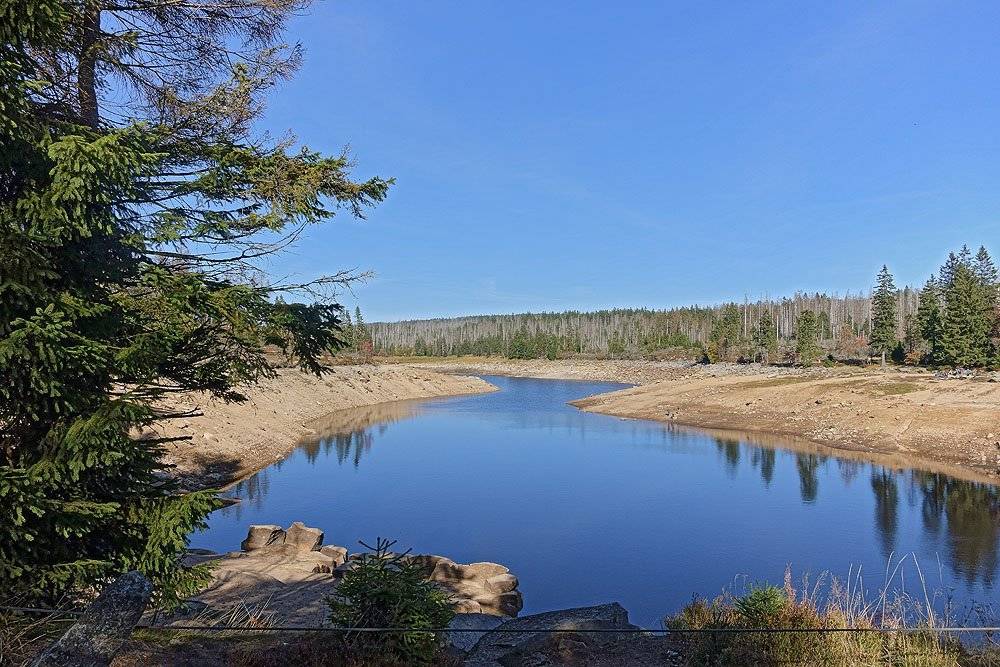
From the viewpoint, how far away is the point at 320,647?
6363 mm

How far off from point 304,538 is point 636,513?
1214 cm

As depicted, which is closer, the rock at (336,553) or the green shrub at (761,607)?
the green shrub at (761,607)

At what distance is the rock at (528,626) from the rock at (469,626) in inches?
10.7

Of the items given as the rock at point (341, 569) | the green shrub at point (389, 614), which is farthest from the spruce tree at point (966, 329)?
the green shrub at point (389, 614)

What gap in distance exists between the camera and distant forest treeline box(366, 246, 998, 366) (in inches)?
2240

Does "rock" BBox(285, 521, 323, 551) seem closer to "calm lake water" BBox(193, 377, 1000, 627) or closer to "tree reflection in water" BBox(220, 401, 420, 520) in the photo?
"tree reflection in water" BBox(220, 401, 420, 520)

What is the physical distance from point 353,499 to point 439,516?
463cm

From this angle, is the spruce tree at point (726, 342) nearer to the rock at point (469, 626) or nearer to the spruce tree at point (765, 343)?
the spruce tree at point (765, 343)

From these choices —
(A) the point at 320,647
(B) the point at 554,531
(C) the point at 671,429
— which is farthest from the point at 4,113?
(C) the point at 671,429

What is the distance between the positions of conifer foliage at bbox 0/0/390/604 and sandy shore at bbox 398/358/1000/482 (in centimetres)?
3110

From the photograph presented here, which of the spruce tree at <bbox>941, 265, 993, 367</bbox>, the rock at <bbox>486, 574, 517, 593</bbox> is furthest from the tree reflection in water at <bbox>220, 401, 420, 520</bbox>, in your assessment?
the spruce tree at <bbox>941, 265, 993, 367</bbox>

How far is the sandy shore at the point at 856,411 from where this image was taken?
31663mm

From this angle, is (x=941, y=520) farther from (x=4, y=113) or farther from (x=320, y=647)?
(x=4, y=113)

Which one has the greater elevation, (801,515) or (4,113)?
(4,113)
